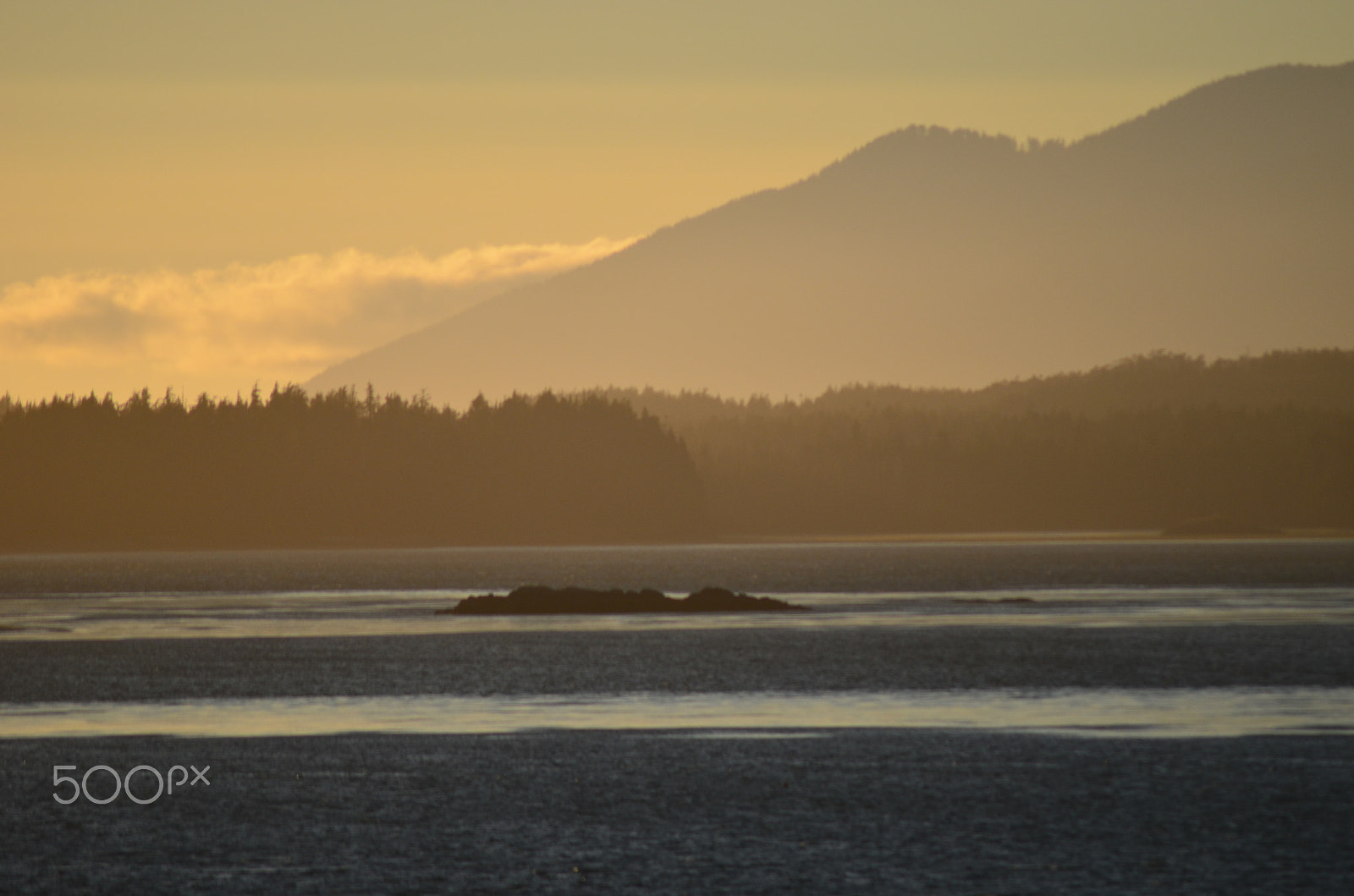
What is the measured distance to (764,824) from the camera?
36844mm

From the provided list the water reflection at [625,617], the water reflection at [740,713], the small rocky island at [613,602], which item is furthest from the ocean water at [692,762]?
the small rocky island at [613,602]

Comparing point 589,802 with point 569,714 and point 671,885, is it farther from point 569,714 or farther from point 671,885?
point 569,714

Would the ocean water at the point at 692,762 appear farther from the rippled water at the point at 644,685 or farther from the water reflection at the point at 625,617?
the water reflection at the point at 625,617

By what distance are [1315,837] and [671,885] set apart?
1322 centimetres

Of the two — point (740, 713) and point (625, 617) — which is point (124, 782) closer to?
point (740, 713)

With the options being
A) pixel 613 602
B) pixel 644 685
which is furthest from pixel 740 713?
pixel 613 602

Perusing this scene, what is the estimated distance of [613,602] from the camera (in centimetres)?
14138

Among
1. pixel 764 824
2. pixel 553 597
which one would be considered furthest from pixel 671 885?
pixel 553 597

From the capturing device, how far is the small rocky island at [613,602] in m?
137

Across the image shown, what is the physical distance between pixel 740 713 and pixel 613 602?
81525 mm

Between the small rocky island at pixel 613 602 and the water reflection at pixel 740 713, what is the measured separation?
69733 mm

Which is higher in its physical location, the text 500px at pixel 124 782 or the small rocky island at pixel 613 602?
the small rocky island at pixel 613 602

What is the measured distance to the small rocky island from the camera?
136625 mm

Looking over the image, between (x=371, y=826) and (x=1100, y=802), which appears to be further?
(x=1100, y=802)
